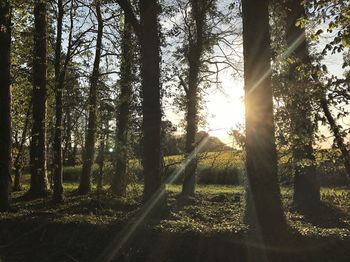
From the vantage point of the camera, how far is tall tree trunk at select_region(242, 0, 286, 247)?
33.5ft

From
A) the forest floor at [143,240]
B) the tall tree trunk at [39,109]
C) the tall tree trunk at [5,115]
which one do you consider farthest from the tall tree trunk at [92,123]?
the forest floor at [143,240]

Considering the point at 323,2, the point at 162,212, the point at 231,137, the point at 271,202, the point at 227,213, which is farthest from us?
the point at 227,213

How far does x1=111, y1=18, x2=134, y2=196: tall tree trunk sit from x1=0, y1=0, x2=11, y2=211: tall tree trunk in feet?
19.4

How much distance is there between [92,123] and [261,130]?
16.8 m

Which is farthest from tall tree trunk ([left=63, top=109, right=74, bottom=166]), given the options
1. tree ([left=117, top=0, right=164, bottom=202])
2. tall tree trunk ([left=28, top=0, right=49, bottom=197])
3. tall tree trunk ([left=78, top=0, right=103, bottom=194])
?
tree ([left=117, top=0, right=164, bottom=202])

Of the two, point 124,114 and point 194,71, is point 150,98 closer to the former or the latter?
point 124,114

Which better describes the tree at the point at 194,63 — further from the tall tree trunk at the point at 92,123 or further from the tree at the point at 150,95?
the tree at the point at 150,95

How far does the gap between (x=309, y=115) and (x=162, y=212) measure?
5116 millimetres

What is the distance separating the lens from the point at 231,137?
53.2ft

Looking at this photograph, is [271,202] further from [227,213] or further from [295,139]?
[227,213]

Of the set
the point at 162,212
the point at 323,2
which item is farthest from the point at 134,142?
the point at 323,2

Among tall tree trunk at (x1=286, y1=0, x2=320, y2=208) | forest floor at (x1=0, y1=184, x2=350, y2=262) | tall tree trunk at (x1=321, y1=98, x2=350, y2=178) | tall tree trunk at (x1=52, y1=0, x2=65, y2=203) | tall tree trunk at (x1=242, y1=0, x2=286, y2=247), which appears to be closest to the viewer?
forest floor at (x1=0, y1=184, x2=350, y2=262)

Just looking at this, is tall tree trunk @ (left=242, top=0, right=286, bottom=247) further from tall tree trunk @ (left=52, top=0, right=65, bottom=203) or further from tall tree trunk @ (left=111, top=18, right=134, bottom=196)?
tall tree trunk @ (left=111, top=18, right=134, bottom=196)

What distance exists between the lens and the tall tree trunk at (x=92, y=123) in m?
24.4
